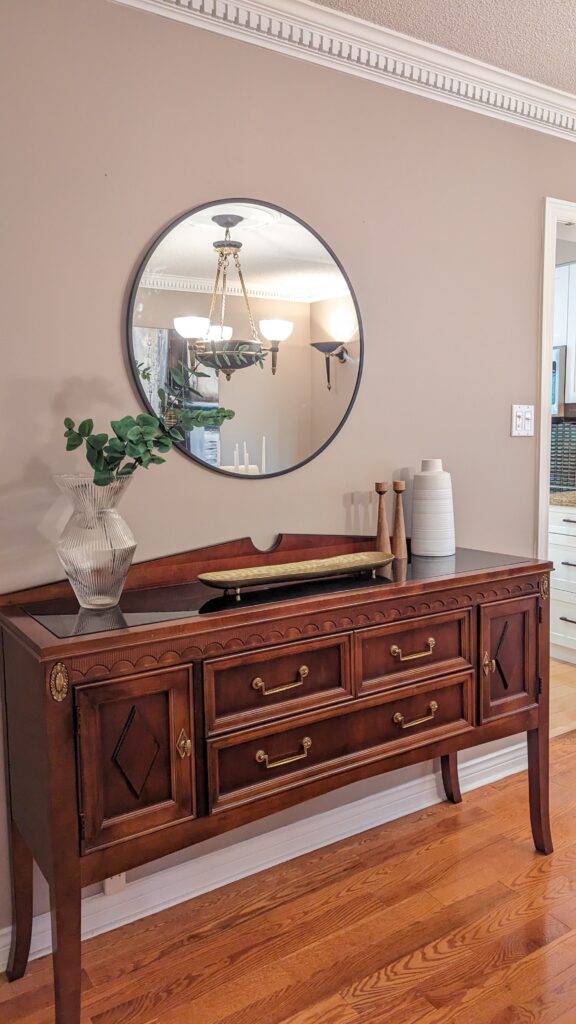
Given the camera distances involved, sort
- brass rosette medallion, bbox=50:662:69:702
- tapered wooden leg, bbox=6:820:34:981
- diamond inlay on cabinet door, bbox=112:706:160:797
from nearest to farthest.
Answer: brass rosette medallion, bbox=50:662:69:702
diamond inlay on cabinet door, bbox=112:706:160:797
tapered wooden leg, bbox=6:820:34:981

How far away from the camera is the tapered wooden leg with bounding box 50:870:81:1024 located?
1392 millimetres

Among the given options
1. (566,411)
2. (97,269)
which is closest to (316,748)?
(97,269)

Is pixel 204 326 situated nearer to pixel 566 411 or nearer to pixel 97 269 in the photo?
pixel 97 269

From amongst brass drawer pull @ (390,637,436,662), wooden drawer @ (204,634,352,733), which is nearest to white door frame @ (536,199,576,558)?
brass drawer pull @ (390,637,436,662)

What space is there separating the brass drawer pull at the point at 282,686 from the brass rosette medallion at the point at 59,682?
0.42 m

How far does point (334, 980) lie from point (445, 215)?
225cm

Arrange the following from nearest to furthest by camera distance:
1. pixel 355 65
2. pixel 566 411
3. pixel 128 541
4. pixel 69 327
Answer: pixel 128 541 < pixel 69 327 < pixel 355 65 < pixel 566 411

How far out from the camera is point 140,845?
4.87ft

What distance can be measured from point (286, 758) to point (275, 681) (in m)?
0.19

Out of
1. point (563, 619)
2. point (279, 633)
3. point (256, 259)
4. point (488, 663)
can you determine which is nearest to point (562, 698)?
point (563, 619)

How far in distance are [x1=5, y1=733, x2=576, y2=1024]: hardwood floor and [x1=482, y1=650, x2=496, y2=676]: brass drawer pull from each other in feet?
2.02

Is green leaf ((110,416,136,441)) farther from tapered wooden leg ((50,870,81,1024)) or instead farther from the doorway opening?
the doorway opening

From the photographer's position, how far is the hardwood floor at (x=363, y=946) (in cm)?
163

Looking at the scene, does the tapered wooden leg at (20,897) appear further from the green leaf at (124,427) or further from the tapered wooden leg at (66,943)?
the green leaf at (124,427)
